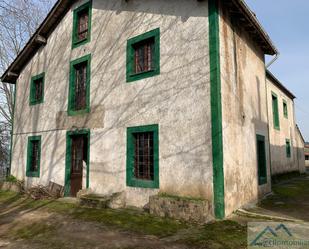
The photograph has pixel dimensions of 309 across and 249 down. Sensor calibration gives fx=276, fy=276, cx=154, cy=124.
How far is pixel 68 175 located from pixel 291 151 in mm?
15590

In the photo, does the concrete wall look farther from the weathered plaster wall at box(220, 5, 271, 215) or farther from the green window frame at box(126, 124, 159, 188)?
the green window frame at box(126, 124, 159, 188)

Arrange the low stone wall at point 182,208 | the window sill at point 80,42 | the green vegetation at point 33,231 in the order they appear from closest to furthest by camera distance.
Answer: the green vegetation at point 33,231 < the low stone wall at point 182,208 < the window sill at point 80,42

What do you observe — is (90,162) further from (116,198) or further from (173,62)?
(173,62)

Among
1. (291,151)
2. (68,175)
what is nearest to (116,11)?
(68,175)

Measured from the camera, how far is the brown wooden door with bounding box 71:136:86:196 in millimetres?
11062

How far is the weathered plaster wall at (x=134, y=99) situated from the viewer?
774 cm

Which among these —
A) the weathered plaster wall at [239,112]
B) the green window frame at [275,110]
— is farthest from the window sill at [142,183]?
the green window frame at [275,110]

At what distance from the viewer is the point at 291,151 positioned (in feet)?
64.1

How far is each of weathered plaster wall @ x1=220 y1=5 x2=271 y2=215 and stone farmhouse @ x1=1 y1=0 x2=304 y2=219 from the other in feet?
0.12

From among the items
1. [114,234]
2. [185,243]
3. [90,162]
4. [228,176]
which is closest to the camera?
[185,243]

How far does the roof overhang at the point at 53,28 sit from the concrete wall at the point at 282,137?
5.45 meters

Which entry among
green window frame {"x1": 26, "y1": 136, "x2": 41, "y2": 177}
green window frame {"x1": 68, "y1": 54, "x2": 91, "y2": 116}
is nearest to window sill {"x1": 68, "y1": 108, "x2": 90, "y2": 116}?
green window frame {"x1": 68, "y1": 54, "x2": 91, "y2": 116}

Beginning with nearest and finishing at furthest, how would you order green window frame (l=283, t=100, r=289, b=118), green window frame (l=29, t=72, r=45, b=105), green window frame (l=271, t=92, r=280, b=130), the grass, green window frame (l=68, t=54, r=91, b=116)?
the grass
green window frame (l=68, t=54, r=91, b=116)
green window frame (l=29, t=72, r=45, b=105)
green window frame (l=271, t=92, r=280, b=130)
green window frame (l=283, t=100, r=289, b=118)

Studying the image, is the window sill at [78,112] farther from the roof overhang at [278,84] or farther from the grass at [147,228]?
the roof overhang at [278,84]
